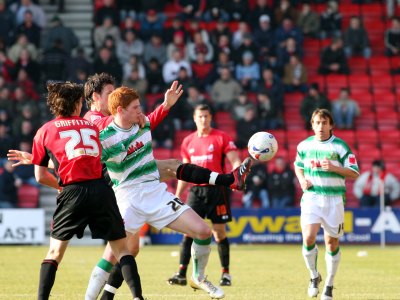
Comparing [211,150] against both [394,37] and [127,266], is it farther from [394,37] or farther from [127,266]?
[394,37]

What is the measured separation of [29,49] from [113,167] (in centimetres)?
1783

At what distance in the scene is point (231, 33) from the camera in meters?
28.5

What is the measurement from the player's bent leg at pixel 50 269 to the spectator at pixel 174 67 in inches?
695

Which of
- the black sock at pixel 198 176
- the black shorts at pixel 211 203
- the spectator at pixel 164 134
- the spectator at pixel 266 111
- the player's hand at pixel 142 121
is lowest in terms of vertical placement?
the black shorts at pixel 211 203

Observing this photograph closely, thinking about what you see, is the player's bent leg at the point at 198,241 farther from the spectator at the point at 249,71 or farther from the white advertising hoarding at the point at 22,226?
the spectator at the point at 249,71

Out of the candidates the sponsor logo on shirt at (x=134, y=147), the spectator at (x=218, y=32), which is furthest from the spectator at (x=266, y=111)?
the sponsor logo on shirt at (x=134, y=147)

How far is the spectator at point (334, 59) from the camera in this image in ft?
92.7

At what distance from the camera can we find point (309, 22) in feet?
96.3

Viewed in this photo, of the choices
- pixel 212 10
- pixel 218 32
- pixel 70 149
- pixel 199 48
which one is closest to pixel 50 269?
pixel 70 149

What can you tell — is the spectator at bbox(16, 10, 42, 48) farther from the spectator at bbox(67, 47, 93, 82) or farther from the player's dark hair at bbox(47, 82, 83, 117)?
the player's dark hair at bbox(47, 82, 83, 117)

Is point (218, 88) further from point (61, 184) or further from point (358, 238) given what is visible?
point (61, 184)

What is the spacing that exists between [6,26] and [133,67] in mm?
3902

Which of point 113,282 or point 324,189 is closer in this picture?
point 113,282

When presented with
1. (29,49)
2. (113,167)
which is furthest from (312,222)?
(29,49)
